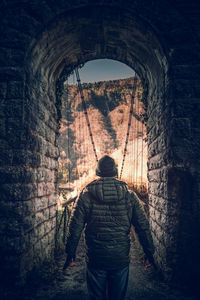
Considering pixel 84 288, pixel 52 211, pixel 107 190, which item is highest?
pixel 107 190

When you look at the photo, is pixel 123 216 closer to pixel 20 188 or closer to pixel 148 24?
pixel 20 188

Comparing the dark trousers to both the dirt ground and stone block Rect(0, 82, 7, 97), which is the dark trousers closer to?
the dirt ground

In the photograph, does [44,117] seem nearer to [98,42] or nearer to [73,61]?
[73,61]

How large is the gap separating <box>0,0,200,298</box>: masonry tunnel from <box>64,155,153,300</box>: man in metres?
0.92

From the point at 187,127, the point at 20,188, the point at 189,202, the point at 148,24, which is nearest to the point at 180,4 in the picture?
the point at 148,24

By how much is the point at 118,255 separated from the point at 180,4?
3.61 metres

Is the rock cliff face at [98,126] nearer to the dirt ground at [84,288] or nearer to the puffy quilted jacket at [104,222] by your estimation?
the dirt ground at [84,288]

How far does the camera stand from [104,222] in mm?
2232

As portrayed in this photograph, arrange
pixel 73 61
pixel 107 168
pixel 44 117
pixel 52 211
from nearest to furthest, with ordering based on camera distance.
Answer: pixel 107 168, pixel 44 117, pixel 52 211, pixel 73 61

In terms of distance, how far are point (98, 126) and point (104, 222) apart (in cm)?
1158

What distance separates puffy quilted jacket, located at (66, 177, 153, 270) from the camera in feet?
7.23

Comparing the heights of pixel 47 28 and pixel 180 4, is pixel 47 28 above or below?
below

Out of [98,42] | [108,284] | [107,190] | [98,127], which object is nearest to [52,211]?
[108,284]

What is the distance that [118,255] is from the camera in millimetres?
2197
